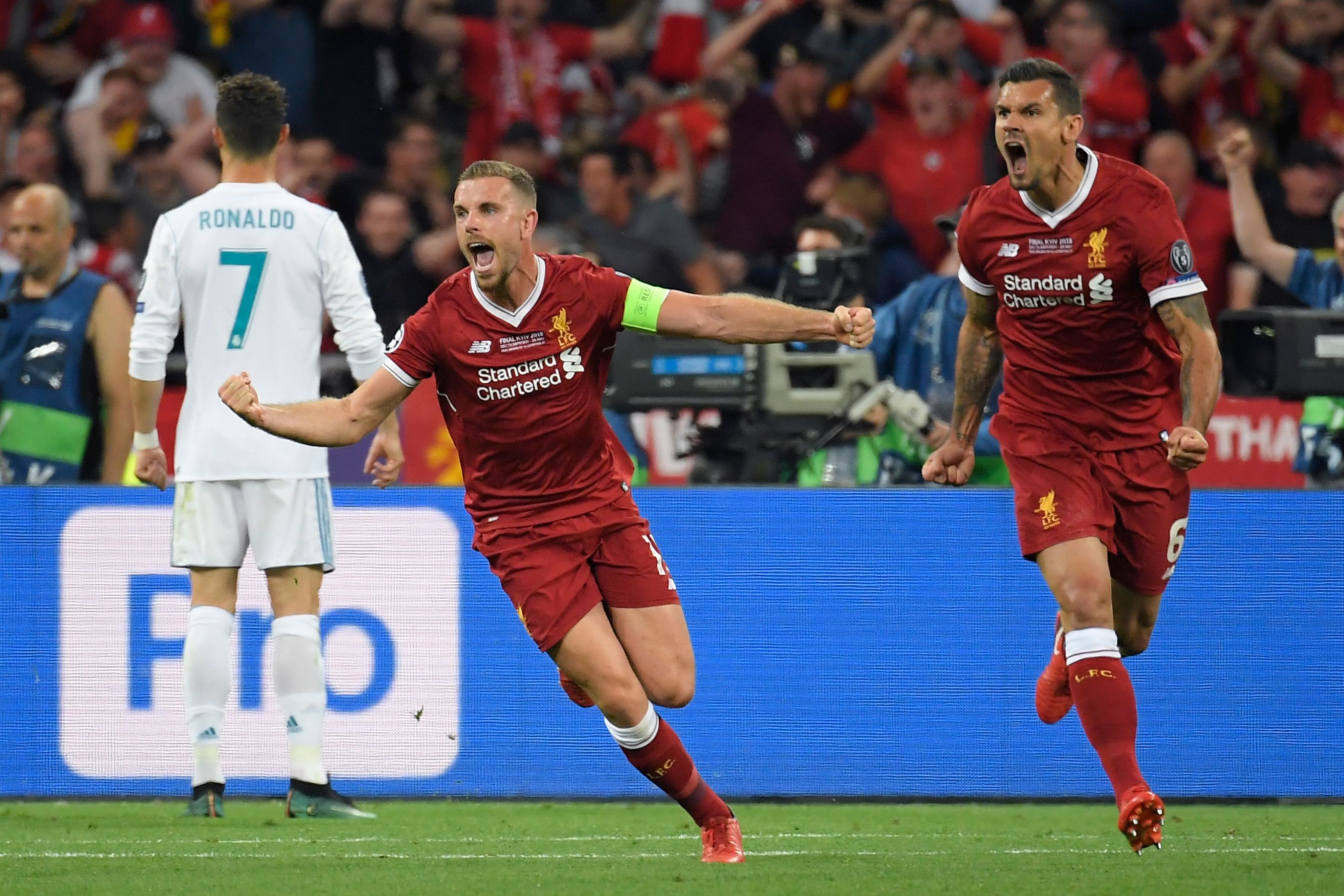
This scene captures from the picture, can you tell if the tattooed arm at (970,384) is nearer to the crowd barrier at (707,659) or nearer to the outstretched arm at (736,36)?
the crowd barrier at (707,659)

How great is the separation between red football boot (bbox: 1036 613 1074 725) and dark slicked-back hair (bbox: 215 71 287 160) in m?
3.27

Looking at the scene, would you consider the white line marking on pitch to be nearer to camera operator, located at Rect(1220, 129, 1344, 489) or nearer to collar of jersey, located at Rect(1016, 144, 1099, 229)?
collar of jersey, located at Rect(1016, 144, 1099, 229)

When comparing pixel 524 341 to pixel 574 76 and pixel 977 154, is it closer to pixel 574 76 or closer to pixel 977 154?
pixel 977 154

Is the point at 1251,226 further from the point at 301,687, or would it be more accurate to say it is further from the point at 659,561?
the point at 301,687

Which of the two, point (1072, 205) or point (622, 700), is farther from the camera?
point (1072, 205)

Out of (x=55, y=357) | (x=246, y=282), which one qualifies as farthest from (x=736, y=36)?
(x=246, y=282)

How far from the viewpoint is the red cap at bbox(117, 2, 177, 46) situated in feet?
39.1

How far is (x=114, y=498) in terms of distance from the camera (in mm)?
7699

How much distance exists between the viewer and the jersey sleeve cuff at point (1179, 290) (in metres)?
5.79

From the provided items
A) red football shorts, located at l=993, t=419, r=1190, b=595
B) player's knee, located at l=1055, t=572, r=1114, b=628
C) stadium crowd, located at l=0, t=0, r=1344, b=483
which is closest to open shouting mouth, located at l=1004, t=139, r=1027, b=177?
red football shorts, located at l=993, t=419, r=1190, b=595

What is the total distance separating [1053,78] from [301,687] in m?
3.31

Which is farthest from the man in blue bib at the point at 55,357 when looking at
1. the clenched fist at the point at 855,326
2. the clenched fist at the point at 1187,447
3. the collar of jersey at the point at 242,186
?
Result: the clenched fist at the point at 1187,447

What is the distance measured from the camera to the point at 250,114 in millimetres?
6848

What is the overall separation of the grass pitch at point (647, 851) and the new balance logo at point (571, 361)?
1.48 m
